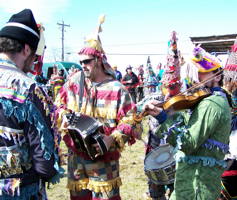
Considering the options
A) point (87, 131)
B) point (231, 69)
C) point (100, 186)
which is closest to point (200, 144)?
point (87, 131)

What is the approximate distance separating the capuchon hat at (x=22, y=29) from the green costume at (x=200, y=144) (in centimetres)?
126

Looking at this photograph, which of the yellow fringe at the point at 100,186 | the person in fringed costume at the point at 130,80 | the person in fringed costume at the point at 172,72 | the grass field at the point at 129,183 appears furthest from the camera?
the person in fringed costume at the point at 130,80

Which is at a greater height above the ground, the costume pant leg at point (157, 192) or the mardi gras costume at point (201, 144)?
the mardi gras costume at point (201, 144)

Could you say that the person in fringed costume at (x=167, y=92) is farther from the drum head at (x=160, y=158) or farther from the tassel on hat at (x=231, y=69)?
the tassel on hat at (x=231, y=69)

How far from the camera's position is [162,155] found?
3627 mm

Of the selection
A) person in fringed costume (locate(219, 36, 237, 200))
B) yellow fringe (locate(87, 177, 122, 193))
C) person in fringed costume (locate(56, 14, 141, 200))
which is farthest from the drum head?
person in fringed costume (locate(219, 36, 237, 200))

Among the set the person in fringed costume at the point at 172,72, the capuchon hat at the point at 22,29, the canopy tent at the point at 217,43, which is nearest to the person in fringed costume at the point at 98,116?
the person in fringed costume at the point at 172,72

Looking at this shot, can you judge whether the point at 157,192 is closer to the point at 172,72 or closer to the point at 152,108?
the point at 172,72

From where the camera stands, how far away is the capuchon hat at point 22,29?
198 centimetres

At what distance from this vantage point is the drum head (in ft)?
11.1

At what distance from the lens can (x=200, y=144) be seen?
244 cm

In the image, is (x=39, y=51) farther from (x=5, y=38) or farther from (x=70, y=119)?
(x=70, y=119)

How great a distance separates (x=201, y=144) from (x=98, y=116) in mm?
1298

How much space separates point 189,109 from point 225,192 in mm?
1362
